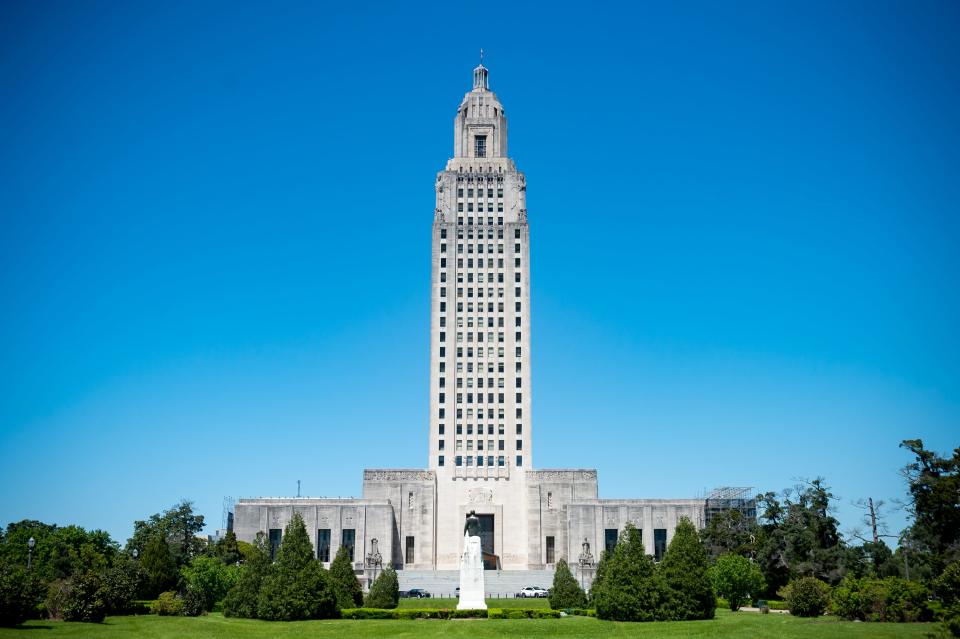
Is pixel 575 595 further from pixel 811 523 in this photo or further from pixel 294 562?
pixel 811 523

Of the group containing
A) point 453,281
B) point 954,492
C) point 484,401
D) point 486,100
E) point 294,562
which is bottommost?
point 294,562

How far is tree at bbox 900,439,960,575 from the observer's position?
194 ft

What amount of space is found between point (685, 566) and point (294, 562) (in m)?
18.8

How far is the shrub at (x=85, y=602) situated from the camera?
41.2 m

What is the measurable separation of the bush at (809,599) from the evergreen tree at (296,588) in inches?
929

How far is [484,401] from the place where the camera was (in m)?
92.0

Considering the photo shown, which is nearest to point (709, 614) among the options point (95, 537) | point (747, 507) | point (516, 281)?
point (747, 507)

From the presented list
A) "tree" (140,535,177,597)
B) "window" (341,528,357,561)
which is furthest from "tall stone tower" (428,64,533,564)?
"tree" (140,535,177,597)

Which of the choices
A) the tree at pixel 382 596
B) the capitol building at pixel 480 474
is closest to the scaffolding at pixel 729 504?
the capitol building at pixel 480 474

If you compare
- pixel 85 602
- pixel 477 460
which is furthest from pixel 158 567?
pixel 477 460

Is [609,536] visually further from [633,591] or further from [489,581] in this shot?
[633,591]

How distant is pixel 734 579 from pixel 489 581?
24.5 meters

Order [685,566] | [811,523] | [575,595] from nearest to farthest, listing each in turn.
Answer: [685,566]
[575,595]
[811,523]

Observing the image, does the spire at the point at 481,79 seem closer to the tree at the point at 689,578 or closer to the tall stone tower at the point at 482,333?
the tall stone tower at the point at 482,333
